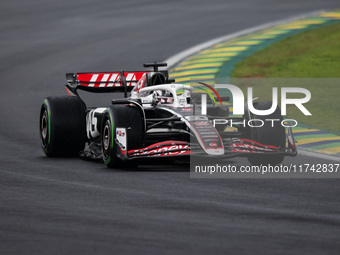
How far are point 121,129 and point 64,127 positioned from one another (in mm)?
1943

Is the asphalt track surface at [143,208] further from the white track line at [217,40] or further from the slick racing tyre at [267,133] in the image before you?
the white track line at [217,40]

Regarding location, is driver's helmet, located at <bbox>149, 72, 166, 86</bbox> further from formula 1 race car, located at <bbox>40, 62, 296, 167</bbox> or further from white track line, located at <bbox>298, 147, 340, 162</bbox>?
white track line, located at <bbox>298, 147, 340, 162</bbox>

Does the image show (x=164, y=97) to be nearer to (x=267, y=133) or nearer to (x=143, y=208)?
(x=267, y=133)

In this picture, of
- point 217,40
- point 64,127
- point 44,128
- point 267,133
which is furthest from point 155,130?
point 217,40

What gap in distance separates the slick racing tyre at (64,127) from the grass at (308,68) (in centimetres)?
493

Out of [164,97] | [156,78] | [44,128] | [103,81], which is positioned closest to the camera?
[164,97]

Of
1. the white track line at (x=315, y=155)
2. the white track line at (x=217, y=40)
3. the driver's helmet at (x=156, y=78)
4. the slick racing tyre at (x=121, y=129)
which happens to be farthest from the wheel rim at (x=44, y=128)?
the white track line at (x=217, y=40)

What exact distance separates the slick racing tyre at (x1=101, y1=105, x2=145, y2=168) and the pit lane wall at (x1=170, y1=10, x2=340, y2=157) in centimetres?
350

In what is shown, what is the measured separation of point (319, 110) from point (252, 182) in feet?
24.8

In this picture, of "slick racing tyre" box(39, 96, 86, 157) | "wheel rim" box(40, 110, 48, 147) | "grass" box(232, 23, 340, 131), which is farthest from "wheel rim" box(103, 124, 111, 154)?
"grass" box(232, 23, 340, 131)

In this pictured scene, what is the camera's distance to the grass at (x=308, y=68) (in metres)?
17.9

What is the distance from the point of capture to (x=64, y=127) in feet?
44.1

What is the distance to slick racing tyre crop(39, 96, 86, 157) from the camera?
528 inches

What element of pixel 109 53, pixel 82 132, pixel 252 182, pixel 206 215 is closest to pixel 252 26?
pixel 109 53
